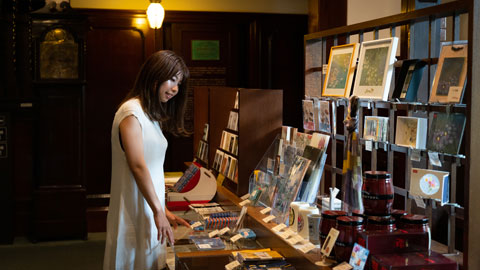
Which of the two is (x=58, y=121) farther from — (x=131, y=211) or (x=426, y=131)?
(x=426, y=131)

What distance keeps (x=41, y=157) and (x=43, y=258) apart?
3.77 feet

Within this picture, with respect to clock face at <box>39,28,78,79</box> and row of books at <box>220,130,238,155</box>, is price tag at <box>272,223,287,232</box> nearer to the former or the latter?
row of books at <box>220,130,238,155</box>

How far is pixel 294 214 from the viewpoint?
274 centimetres

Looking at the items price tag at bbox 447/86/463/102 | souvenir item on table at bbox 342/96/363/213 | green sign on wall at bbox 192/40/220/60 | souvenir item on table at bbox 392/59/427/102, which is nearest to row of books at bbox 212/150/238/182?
souvenir item on table at bbox 342/96/363/213

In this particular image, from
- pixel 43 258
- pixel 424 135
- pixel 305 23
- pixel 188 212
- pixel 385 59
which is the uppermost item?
pixel 305 23

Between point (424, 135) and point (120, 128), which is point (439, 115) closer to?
point (424, 135)

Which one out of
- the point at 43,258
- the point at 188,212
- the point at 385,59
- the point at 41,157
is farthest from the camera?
the point at 41,157

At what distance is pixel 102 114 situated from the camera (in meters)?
7.09

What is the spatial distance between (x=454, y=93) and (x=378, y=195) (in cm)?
46

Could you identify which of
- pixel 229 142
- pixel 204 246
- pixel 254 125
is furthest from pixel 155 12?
pixel 204 246

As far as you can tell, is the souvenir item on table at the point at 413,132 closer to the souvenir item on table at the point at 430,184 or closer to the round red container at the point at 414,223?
the souvenir item on table at the point at 430,184

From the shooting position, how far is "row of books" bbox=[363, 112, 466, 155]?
6.93ft

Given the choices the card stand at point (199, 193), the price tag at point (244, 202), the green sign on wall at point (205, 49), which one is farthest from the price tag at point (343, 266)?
the green sign on wall at point (205, 49)

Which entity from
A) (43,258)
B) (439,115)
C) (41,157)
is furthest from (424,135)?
(41,157)
